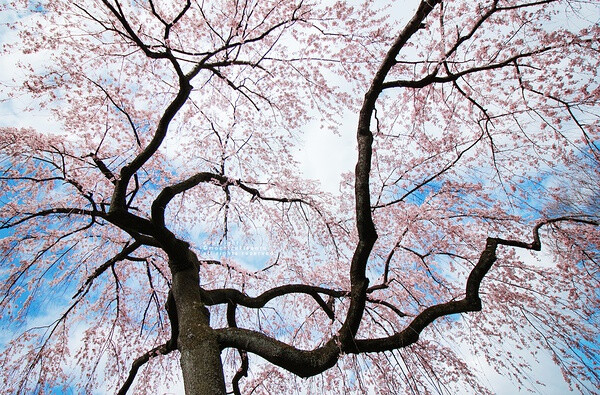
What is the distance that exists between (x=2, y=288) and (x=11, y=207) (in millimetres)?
1324

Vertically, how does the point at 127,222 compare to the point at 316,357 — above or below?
above

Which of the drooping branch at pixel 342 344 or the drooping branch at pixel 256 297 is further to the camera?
the drooping branch at pixel 256 297

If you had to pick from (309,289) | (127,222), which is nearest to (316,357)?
(309,289)

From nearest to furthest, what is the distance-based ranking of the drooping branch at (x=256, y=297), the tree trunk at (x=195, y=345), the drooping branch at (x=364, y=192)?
the tree trunk at (x=195, y=345) < the drooping branch at (x=364, y=192) < the drooping branch at (x=256, y=297)

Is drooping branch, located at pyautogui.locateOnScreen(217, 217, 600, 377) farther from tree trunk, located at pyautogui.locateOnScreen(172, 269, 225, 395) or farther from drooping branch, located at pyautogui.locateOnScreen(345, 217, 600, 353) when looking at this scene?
tree trunk, located at pyautogui.locateOnScreen(172, 269, 225, 395)

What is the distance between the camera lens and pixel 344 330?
347 cm

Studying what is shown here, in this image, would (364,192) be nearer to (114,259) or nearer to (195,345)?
(195,345)

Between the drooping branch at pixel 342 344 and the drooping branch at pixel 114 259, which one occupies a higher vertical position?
the drooping branch at pixel 114 259

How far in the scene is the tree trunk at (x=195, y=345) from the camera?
3.22 m

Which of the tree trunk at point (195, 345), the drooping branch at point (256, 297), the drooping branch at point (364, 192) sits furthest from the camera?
the drooping branch at point (256, 297)

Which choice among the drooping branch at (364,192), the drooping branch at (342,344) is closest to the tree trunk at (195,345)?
the drooping branch at (342,344)

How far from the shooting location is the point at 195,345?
3527mm

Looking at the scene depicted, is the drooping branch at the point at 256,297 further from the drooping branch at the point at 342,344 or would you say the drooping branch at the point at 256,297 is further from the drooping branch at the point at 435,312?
the drooping branch at the point at 435,312

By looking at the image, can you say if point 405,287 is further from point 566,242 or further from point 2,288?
point 2,288
